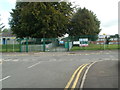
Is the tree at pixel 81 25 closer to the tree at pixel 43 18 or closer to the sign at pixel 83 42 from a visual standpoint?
the tree at pixel 43 18

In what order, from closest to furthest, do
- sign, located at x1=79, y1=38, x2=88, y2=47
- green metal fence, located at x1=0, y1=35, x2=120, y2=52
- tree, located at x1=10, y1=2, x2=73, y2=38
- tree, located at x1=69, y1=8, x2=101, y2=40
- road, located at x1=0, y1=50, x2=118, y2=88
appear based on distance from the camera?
road, located at x1=0, y1=50, x2=118, y2=88 < green metal fence, located at x1=0, y1=35, x2=120, y2=52 < sign, located at x1=79, y1=38, x2=88, y2=47 < tree, located at x1=10, y1=2, x2=73, y2=38 < tree, located at x1=69, y1=8, x2=101, y2=40

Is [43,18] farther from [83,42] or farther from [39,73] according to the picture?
[39,73]

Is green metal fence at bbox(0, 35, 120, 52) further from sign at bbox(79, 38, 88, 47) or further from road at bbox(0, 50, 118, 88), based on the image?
road at bbox(0, 50, 118, 88)

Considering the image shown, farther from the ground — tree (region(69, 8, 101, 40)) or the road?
tree (region(69, 8, 101, 40))

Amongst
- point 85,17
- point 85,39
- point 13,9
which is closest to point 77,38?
point 85,39

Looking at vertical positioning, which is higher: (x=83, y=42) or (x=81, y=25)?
(x=81, y=25)

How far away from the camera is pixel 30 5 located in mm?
41562

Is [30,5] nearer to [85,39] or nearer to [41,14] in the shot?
[41,14]

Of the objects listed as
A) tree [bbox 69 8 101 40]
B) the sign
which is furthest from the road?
tree [bbox 69 8 101 40]

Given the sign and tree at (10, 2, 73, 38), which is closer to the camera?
the sign

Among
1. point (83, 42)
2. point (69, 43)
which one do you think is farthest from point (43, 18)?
point (83, 42)

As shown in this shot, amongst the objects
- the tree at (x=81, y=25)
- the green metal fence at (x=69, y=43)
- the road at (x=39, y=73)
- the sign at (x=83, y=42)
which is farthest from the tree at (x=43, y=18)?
the road at (x=39, y=73)

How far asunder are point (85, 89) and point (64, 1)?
134 ft

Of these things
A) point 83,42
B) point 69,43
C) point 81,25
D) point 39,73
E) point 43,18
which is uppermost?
point 43,18
